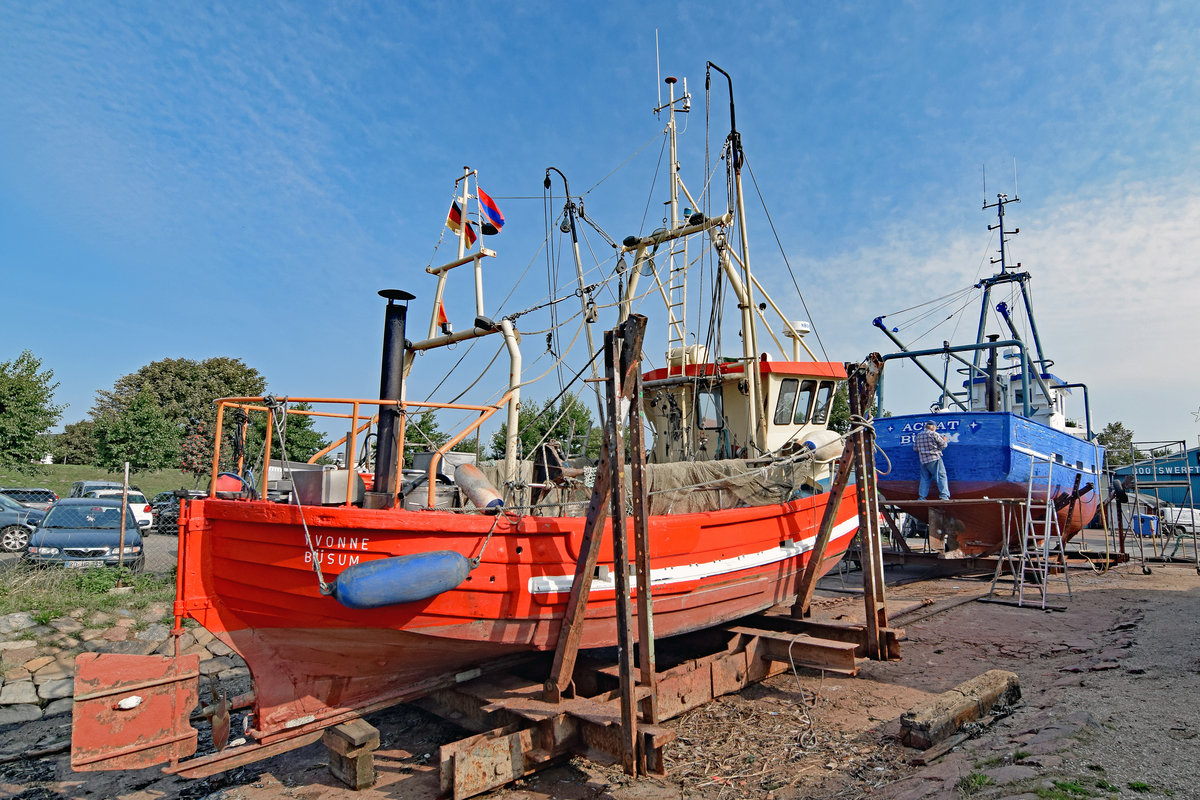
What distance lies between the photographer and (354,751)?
191 inches

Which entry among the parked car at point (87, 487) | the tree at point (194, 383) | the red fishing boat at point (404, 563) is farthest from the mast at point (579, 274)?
the tree at point (194, 383)

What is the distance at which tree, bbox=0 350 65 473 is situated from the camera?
20.0m

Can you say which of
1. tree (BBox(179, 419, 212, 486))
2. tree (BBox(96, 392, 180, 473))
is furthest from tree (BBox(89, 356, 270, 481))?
tree (BBox(179, 419, 212, 486))

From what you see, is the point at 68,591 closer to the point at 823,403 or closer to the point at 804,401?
the point at 804,401

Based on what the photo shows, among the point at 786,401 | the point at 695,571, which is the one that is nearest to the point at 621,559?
the point at 695,571

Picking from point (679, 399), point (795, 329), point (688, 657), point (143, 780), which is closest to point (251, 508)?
point (143, 780)

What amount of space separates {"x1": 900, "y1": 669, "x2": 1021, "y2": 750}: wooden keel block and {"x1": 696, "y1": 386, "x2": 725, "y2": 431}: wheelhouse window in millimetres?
4535

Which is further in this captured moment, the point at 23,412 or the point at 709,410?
the point at 23,412

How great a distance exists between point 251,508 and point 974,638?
8699mm

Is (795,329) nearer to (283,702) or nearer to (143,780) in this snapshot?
(283,702)

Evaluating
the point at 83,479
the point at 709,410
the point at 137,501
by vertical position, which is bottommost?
the point at 137,501

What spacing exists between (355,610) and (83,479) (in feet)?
124

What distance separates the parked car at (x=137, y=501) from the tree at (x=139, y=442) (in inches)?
248

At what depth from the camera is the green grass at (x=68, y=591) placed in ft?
29.0
